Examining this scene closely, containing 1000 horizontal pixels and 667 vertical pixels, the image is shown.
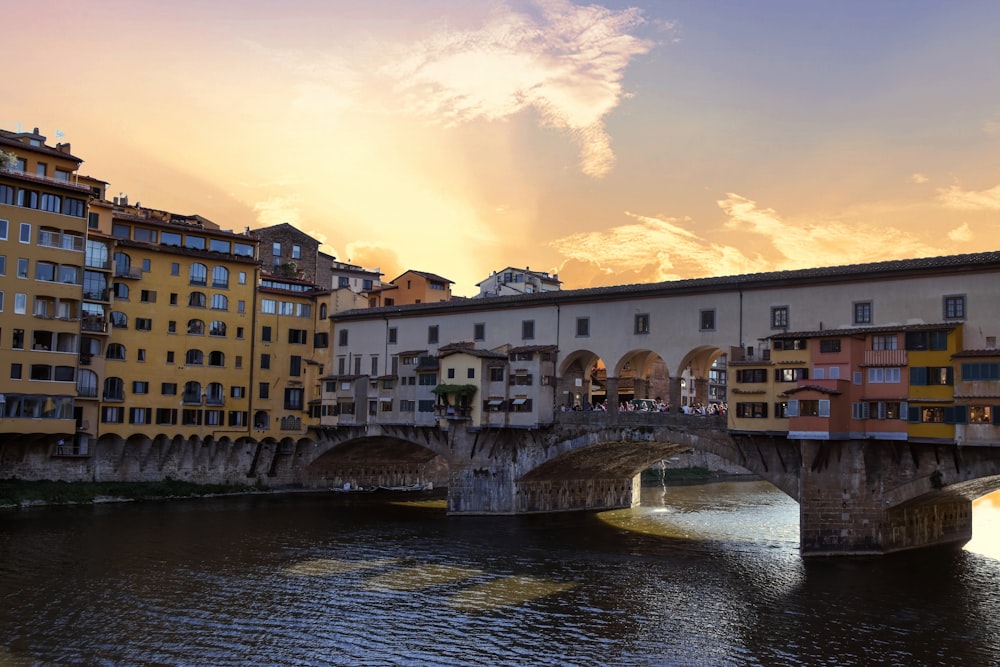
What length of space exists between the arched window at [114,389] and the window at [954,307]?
58.5 metres

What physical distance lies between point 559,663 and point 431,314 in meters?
43.8

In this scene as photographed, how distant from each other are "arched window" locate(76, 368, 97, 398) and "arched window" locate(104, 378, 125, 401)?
1.26 m

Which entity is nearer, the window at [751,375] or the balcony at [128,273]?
the window at [751,375]

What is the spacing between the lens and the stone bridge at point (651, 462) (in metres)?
45.7

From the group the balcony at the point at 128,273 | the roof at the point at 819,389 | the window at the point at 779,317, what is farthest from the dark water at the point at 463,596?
the balcony at the point at 128,273

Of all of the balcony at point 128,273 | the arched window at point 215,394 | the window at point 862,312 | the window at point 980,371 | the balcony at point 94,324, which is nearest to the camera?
the window at point 980,371

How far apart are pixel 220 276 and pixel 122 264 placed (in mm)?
8170

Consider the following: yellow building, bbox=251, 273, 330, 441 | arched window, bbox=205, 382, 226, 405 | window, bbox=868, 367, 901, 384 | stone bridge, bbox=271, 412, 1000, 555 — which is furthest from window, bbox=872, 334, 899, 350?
arched window, bbox=205, 382, 226, 405

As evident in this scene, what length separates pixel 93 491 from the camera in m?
66.4

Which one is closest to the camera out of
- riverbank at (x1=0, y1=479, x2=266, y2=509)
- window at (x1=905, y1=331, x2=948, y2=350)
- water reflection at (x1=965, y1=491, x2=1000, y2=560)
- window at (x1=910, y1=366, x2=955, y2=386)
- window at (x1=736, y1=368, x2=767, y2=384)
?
window at (x1=910, y1=366, x2=955, y2=386)

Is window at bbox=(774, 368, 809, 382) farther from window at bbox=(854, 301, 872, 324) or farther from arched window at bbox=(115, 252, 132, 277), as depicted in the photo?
arched window at bbox=(115, 252, 132, 277)

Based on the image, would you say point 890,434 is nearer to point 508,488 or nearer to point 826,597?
point 826,597

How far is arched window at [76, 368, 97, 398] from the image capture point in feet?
221

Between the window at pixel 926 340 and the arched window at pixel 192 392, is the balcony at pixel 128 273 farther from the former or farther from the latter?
the window at pixel 926 340
